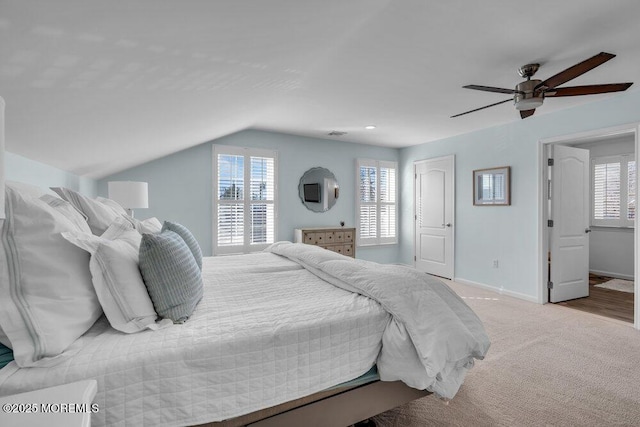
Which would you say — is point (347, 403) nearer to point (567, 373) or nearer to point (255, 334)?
point (255, 334)

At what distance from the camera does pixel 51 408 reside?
71 centimetres

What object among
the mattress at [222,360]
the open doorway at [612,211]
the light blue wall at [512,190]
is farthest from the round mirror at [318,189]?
the open doorway at [612,211]

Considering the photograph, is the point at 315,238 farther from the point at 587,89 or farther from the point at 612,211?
the point at 612,211

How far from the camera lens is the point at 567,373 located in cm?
230

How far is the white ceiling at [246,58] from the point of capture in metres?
1.12

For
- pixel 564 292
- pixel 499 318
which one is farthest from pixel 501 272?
pixel 499 318

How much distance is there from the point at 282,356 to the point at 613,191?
6.92 m

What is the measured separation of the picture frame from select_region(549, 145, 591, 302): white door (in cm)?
51

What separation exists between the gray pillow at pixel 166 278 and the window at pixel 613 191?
274 inches

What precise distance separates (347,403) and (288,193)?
12.4ft

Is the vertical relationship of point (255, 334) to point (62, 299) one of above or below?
below

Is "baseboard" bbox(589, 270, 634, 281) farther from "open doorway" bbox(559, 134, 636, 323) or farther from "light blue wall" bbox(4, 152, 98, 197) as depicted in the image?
"light blue wall" bbox(4, 152, 98, 197)

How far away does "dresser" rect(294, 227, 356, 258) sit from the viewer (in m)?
4.76

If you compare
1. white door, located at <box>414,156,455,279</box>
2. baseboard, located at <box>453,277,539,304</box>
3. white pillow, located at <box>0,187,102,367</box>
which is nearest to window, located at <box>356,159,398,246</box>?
white door, located at <box>414,156,455,279</box>
